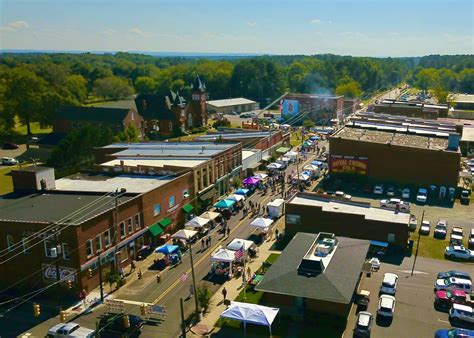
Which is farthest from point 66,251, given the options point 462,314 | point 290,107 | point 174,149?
point 290,107

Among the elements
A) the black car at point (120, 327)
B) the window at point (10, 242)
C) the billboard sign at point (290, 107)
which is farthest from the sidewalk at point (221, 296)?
the billboard sign at point (290, 107)

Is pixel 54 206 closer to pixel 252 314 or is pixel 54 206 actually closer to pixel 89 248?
pixel 89 248

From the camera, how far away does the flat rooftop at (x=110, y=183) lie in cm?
4469

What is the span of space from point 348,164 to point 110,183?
3403 cm

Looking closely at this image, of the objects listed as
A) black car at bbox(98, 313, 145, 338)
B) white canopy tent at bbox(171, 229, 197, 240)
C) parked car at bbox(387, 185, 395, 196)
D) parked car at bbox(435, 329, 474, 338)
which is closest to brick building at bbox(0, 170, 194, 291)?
white canopy tent at bbox(171, 229, 197, 240)

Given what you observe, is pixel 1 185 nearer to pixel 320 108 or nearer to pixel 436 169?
pixel 436 169

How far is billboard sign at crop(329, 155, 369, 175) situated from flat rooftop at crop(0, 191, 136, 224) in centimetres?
3384

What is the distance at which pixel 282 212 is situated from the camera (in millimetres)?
53375

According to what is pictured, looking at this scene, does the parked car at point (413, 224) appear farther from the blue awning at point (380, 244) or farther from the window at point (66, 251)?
the window at point (66, 251)

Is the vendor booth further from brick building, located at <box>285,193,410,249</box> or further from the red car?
the red car

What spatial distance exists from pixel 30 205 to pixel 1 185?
31221mm

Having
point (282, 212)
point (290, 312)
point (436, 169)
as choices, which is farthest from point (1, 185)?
point (436, 169)

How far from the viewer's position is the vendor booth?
1506 inches

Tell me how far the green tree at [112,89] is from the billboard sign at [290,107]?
6338cm
